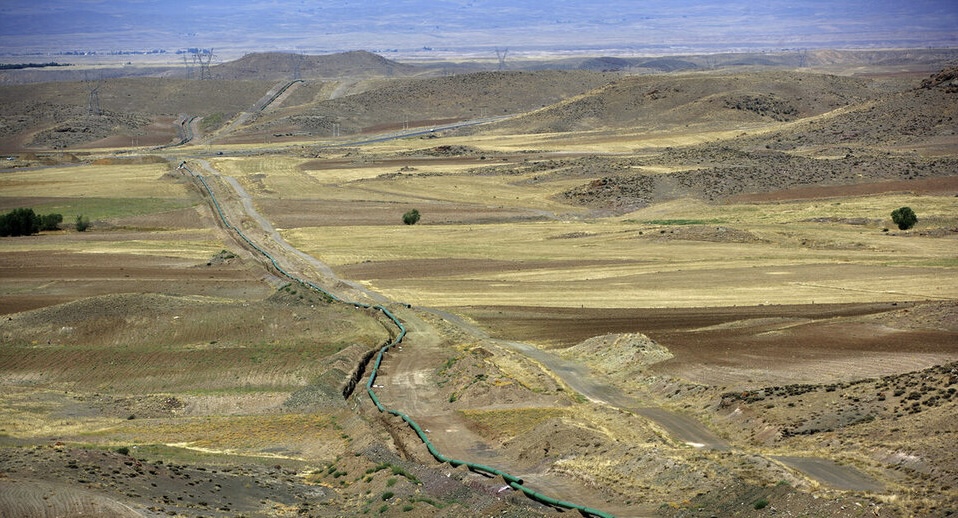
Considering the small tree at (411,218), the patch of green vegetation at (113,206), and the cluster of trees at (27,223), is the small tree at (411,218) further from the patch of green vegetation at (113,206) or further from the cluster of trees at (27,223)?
the cluster of trees at (27,223)

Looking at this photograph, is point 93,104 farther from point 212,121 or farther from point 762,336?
point 762,336

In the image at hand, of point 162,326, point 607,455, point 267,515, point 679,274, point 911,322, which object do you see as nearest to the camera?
point 267,515

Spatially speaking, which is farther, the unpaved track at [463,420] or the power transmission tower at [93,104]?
the power transmission tower at [93,104]

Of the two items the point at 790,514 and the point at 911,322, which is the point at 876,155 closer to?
the point at 911,322

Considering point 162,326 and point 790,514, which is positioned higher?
point 790,514

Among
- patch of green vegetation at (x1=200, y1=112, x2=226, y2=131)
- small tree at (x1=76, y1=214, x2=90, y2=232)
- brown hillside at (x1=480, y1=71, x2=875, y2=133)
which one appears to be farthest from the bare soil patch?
patch of green vegetation at (x1=200, y1=112, x2=226, y2=131)

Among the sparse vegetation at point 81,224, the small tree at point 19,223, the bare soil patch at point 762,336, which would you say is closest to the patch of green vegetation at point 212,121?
the sparse vegetation at point 81,224

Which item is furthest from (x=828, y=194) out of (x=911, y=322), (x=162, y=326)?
(x=162, y=326)
